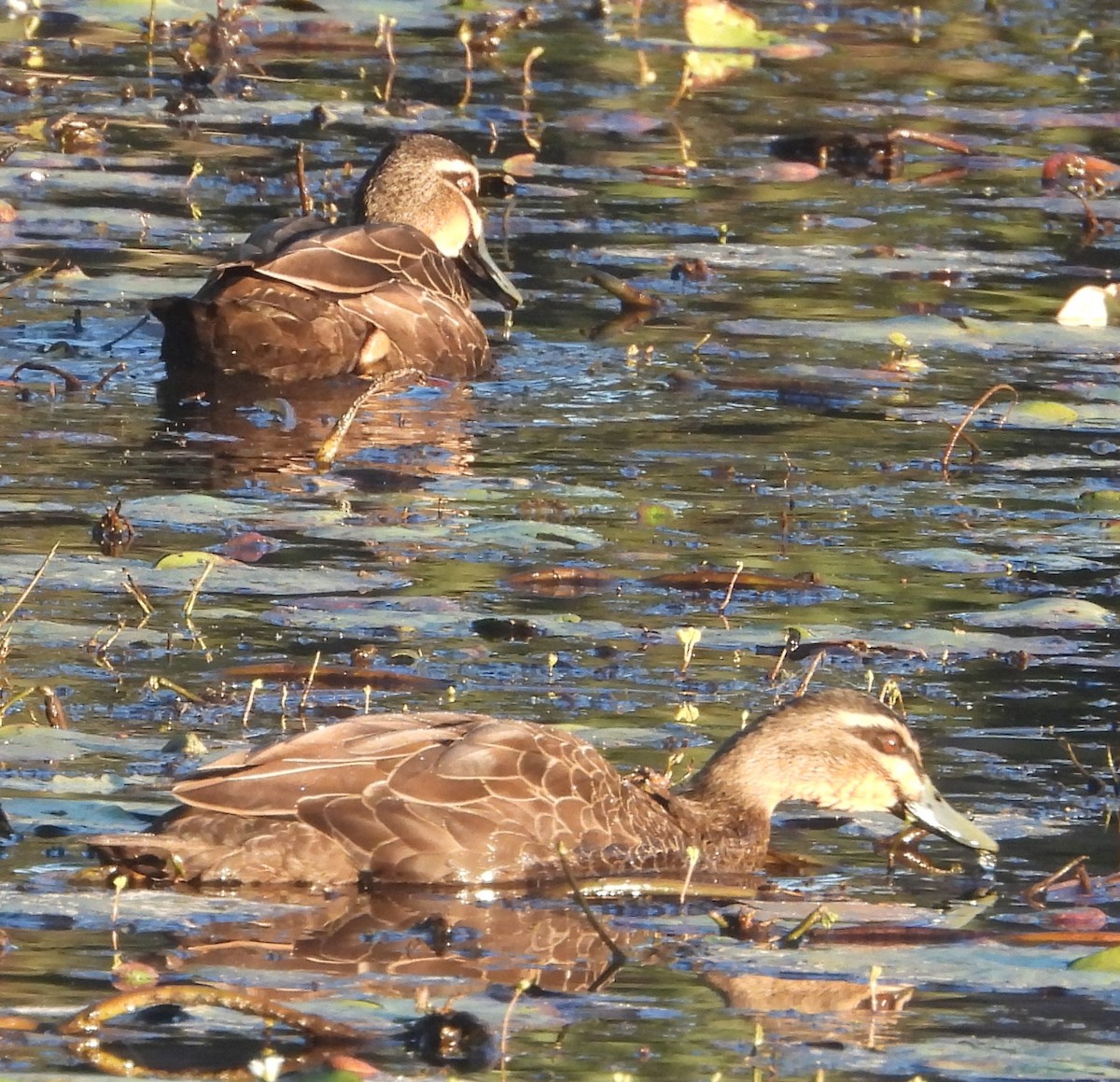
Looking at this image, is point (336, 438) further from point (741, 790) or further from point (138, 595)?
point (741, 790)

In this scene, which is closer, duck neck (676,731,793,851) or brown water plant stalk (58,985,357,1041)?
brown water plant stalk (58,985,357,1041)

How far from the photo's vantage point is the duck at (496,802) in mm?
7031

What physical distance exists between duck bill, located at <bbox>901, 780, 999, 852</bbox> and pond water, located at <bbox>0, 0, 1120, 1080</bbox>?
4.1 inches

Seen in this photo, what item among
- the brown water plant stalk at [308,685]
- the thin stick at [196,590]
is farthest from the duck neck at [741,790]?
the thin stick at [196,590]

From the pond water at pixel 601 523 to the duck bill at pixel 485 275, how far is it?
0.28 meters

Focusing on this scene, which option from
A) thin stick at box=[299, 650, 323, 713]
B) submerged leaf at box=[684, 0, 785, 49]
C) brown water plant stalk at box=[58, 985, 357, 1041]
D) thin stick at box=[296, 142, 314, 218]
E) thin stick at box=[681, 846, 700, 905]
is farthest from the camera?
submerged leaf at box=[684, 0, 785, 49]

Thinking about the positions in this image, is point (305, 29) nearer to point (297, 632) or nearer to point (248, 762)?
point (297, 632)

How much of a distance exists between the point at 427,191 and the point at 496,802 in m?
8.30

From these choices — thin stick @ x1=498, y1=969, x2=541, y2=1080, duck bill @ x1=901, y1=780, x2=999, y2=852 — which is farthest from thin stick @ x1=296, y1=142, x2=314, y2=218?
thin stick @ x1=498, y1=969, x2=541, y2=1080

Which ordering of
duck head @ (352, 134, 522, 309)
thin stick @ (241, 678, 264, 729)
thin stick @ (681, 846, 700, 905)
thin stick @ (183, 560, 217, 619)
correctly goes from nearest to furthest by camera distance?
1. thin stick @ (681, 846, 700, 905)
2. thin stick @ (241, 678, 264, 729)
3. thin stick @ (183, 560, 217, 619)
4. duck head @ (352, 134, 522, 309)

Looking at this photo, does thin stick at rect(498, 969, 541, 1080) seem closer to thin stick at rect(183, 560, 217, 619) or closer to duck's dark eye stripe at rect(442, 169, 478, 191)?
thin stick at rect(183, 560, 217, 619)

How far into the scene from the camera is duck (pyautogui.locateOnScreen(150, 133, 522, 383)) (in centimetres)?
1279

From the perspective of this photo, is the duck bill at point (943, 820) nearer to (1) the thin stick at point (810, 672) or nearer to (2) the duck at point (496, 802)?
(2) the duck at point (496, 802)

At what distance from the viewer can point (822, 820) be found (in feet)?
26.8
